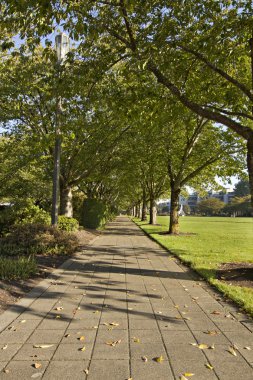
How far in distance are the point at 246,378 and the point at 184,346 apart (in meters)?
0.90

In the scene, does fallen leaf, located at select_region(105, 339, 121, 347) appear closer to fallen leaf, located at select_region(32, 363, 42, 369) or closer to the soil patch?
fallen leaf, located at select_region(32, 363, 42, 369)

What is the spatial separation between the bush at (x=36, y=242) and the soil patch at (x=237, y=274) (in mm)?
5111

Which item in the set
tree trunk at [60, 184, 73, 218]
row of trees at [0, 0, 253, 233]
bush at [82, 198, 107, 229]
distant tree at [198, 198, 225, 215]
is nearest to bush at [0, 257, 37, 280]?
row of trees at [0, 0, 253, 233]

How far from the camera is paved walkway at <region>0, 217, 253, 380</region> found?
11.7ft

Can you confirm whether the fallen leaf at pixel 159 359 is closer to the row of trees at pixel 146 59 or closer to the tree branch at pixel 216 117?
the row of trees at pixel 146 59

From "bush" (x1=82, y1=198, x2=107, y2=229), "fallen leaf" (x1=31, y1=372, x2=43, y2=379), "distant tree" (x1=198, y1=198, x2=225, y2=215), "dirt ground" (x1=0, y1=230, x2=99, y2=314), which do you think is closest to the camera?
"fallen leaf" (x1=31, y1=372, x2=43, y2=379)

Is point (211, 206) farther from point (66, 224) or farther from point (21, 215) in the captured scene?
point (21, 215)

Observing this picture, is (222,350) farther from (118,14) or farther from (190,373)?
(118,14)

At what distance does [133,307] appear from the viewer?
5.79m

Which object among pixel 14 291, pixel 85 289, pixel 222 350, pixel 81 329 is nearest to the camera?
pixel 222 350

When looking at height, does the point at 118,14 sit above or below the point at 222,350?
above

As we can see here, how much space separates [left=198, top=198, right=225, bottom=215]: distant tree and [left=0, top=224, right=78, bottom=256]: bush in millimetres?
112655

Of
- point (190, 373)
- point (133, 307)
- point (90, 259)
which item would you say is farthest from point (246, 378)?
point (90, 259)

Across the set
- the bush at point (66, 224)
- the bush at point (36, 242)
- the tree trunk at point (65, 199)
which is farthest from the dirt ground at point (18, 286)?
the tree trunk at point (65, 199)
